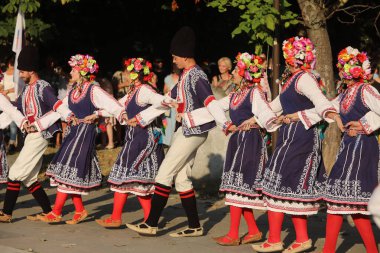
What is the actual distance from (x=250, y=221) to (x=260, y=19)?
347 centimetres

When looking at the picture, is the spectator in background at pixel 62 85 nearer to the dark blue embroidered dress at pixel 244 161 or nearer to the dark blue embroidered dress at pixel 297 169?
the dark blue embroidered dress at pixel 244 161

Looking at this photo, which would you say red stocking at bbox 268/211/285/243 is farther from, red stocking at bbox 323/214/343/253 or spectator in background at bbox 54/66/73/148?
spectator in background at bbox 54/66/73/148

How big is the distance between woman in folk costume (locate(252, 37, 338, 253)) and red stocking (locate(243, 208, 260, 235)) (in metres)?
0.62

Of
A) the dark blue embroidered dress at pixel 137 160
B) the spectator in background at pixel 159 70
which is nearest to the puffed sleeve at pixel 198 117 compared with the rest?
the dark blue embroidered dress at pixel 137 160

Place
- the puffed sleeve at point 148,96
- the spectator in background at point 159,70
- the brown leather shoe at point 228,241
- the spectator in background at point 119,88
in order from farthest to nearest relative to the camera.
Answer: the spectator in background at point 159,70, the spectator in background at point 119,88, the puffed sleeve at point 148,96, the brown leather shoe at point 228,241

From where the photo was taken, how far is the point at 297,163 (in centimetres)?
822

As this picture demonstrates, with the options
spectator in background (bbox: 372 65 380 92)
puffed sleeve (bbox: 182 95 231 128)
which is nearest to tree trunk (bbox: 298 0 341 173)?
spectator in background (bbox: 372 65 380 92)

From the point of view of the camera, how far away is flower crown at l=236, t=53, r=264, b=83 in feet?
29.1

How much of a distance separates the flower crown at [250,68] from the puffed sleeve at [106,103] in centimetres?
147

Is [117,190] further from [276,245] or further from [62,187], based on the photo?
[276,245]

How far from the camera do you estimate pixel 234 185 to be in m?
8.82

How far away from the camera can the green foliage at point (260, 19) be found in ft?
38.5

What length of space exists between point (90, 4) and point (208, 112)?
9.98 metres

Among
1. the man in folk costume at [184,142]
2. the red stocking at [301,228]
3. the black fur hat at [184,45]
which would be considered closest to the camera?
the red stocking at [301,228]
